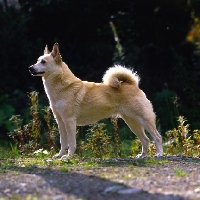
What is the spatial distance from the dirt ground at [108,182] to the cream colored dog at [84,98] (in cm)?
112

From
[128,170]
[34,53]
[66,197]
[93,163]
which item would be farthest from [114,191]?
[34,53]

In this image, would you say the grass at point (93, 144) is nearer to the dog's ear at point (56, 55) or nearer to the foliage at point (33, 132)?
the foliage at point (33, 132)

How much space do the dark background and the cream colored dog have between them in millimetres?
3726

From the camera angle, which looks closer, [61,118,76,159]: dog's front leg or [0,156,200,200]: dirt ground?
[0,156,200,200]: dirt ground

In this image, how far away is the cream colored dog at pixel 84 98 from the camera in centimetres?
733

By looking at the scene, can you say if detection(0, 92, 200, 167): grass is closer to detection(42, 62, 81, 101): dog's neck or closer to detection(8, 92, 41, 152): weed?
detection(8, 92, 41, 152): weed

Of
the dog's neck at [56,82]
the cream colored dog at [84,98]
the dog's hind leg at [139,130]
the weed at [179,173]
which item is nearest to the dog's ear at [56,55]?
the cream colored dog at [84,98]

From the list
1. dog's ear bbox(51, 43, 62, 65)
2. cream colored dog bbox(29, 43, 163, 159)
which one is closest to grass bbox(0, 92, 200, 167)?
cream colored dog bbox(29, 43, 163, 159)

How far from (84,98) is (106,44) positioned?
6.17 meters

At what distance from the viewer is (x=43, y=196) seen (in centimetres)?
468

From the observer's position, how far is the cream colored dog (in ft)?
24.0

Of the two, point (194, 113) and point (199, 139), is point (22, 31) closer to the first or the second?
point (194, 113)

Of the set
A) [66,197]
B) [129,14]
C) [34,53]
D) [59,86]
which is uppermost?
[129,14]

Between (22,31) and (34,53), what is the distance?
0.56m
